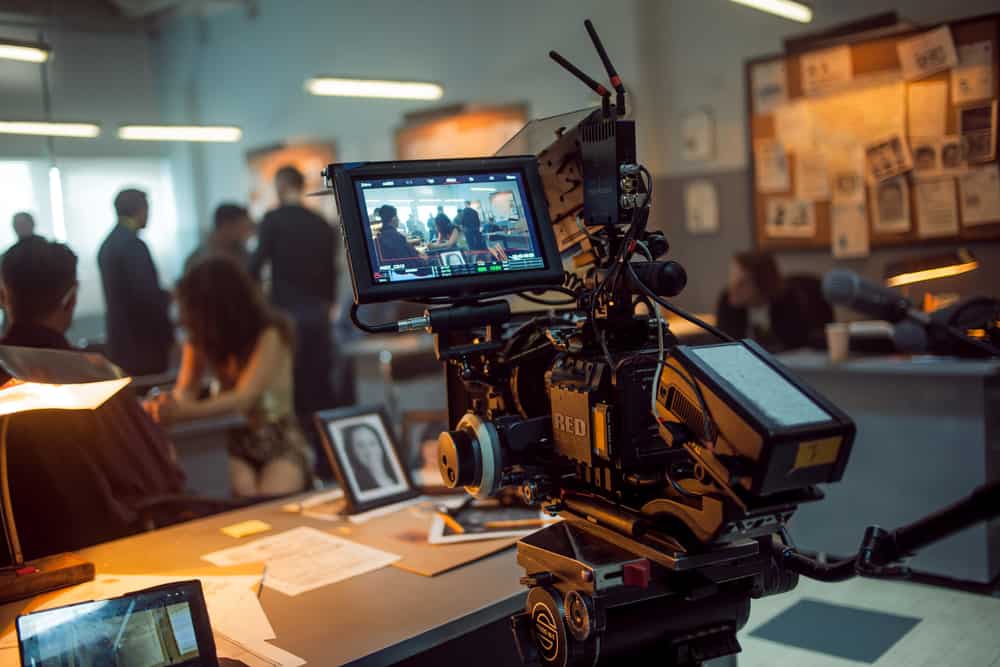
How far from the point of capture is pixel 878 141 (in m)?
4.58

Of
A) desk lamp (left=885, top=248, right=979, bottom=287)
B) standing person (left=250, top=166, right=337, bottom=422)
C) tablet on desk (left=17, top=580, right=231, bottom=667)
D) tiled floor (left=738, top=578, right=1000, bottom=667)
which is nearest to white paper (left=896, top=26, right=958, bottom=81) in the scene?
desk lamp (left=885, top=248, right=979, bottom=287)

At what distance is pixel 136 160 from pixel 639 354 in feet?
13.1

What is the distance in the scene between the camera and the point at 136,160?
4.51 meters

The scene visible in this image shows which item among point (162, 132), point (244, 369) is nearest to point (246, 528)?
point (244, 369)

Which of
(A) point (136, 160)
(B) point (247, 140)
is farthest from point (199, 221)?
(A) point (136, 160)

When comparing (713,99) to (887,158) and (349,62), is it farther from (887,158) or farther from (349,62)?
(349,62)

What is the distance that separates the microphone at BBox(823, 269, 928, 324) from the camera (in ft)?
6.02

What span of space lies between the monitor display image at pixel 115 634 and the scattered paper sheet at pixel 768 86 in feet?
14.9

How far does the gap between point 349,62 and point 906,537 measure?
6.67 metres

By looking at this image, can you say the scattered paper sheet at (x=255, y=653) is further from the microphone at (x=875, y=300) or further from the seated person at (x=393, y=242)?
the microphone at (x=875, y=300)

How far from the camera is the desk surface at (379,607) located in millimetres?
1311

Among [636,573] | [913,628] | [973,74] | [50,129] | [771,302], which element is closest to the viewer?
[636,573]

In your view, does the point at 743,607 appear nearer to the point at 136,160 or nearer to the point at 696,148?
the point at 136,160

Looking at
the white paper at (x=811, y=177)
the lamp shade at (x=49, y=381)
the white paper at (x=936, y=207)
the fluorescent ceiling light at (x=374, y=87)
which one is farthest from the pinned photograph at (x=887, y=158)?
the lamp shade at (x=49, y=381)
